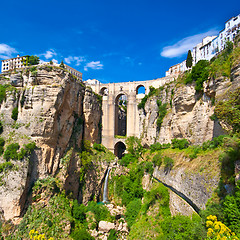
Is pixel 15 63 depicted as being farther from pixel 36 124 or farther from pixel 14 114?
pixel 36 124

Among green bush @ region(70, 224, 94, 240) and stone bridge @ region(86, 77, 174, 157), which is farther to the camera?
stone bridge @ region(86, 77, 174, 157)

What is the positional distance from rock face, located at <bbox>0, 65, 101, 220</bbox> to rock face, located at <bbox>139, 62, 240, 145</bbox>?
1200 cm

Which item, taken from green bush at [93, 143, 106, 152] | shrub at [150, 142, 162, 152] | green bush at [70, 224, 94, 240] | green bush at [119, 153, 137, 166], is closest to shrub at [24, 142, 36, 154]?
green bush at [70, 224, 94, 240]

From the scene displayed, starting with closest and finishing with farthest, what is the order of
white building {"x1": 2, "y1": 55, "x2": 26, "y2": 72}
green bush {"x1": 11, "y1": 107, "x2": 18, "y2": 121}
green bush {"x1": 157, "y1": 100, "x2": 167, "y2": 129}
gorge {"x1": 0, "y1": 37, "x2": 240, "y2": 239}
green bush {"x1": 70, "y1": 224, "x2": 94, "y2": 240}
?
gorge {"x1": 0, "y1": 37, "x2": 240, "y2": 239} → green bush {"x1": 70, "y1": 224, "x2": 94, "y2": 240} → green bush {"x1": 11, "y1": 107, "x2": 18, "y2": 121} → green bush {"x1": 157, "y1": 100, "x2": 167, "y2": 129} → white building {"x1": 2, "y1": 55, "x2": 26, "y2": 72}

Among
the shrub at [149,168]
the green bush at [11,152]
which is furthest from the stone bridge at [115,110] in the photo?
the green bush at [11,152]

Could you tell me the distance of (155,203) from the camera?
57.6 feet

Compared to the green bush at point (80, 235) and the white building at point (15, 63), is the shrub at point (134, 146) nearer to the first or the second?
the green bush at point (80, 235)

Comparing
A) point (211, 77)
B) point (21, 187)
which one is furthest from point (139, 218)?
point (211, 77)

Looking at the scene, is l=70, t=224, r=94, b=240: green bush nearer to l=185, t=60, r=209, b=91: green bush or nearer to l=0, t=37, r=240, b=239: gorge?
l=0, t=37, r=240, b=239: gorge

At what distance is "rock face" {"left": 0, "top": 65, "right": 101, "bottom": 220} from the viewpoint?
704 inches

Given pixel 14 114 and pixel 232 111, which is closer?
pixel 232 111

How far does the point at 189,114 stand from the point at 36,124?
1674 cm

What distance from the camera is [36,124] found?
20.6m

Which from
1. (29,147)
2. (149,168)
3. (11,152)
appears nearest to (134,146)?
(149,168)
